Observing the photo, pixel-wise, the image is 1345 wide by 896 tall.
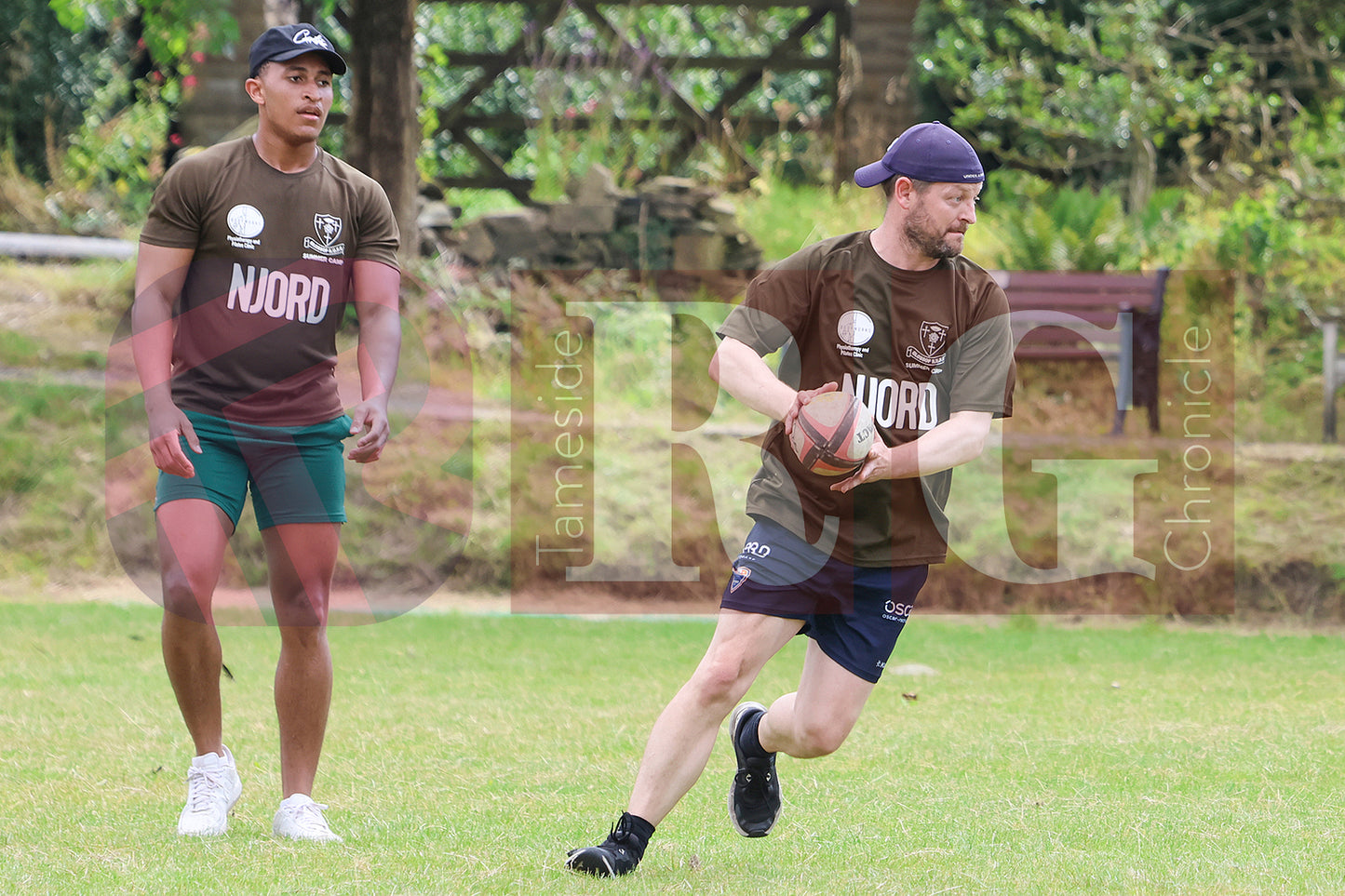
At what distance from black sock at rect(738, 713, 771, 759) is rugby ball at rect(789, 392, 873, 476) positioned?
1065 mm

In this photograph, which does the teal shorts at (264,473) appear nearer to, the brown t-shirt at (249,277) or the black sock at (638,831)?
the brown t-shirt at (249,277)

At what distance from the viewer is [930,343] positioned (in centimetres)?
452

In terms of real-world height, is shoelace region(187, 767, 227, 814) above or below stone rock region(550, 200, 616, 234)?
below

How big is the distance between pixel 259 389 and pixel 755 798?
2026 mm

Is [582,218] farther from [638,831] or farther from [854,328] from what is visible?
[638,831]

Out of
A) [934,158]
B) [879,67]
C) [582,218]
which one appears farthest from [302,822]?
[879,67]

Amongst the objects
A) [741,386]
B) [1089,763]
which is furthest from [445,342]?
[741,386]

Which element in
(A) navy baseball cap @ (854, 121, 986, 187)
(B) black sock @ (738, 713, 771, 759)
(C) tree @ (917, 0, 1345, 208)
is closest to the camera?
(A) navy baseball cap @ (854, 121, 986, 187)

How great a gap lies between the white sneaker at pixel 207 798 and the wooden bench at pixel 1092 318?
8950 millimetres

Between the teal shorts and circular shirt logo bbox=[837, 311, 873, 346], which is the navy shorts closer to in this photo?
circular shirt logo bbox=[837, 311, 873, 346]

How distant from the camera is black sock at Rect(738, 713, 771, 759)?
4770 millimetres

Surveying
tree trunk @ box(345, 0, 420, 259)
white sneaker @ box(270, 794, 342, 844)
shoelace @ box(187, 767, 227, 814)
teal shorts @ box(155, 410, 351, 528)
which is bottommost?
white sneaker @ box(270, 794, 342, 844)

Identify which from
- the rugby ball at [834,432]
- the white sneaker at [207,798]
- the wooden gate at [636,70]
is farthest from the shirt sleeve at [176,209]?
the wooden gate at [636,70]

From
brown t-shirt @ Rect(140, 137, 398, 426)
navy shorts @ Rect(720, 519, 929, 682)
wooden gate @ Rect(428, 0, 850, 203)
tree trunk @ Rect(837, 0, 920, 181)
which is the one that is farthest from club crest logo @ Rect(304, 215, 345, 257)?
tree trunk @ Rect(837, 0, 920, 181)
